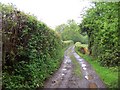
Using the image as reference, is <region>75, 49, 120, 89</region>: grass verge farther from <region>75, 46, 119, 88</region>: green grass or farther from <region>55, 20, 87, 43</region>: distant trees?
<region>55, 20, 87, 43</region>: distant trees

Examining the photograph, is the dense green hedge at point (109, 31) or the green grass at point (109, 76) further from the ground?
the dense green hedge at point (109, 31)

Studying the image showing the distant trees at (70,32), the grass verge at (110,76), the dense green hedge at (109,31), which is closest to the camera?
the grass verge at (110,76)

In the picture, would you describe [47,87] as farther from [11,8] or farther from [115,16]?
[115,16]

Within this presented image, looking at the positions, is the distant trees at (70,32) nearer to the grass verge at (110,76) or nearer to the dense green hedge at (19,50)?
the grass verge at (110,76)

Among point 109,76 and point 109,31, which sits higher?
point 109,31

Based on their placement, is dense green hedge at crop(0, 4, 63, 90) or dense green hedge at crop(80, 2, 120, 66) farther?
dense green hedge at crop(80, 2, 120, 66)

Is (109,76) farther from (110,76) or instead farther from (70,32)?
(70,32)

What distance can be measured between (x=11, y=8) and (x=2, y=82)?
9.85 feet

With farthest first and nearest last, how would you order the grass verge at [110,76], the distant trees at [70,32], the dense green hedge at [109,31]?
the distant trees at [70,32]
the dense green hedge at [109,31]
the grass verge at [110,76]

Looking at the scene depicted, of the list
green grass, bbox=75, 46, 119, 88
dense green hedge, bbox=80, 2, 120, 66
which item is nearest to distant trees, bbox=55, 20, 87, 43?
dense green hedge, bbox=80, 2, 120, 66

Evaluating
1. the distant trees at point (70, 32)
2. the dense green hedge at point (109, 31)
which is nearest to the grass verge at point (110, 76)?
the dense green hedge at point (109, 31)

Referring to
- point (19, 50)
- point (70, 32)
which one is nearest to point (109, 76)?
point (19, 50)

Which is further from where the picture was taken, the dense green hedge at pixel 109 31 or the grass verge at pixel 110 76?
the dense green hedge at pixel 109 31

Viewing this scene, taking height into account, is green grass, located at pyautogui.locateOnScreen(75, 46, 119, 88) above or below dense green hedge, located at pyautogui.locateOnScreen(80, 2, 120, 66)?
below
